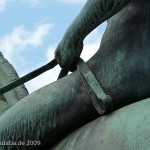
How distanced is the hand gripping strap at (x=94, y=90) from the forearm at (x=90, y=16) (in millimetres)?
130

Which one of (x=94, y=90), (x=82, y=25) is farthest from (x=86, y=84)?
(x=82, y=25)

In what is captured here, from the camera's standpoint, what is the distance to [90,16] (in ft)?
9.42

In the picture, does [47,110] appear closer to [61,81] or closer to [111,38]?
[61,81]

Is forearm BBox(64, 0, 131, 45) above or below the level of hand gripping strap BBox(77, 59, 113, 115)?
above

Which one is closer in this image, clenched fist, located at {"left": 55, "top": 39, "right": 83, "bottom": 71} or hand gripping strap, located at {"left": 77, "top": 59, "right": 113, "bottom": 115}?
hand gripping strap, located at {"left": 77, "top": 59, "right": 113, "bottom": 115}

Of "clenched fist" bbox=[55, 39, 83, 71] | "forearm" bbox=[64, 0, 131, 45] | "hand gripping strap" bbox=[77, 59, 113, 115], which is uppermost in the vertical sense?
"forearm" bbox=[64, 0, 131, 45]

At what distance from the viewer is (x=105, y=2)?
9.34 ft

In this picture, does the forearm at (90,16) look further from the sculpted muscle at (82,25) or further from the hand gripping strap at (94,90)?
the hand gripping strap at (94,90)

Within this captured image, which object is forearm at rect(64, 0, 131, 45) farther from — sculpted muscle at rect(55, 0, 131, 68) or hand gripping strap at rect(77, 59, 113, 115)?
hand gripping strap at rect(77, 59, 113, 115)

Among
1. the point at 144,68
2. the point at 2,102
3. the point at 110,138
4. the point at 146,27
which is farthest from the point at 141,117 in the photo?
the point at 2,102

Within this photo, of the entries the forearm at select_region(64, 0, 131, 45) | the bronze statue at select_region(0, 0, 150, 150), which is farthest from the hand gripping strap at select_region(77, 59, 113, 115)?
the forearm at select_region(64, 0, 131, 45)

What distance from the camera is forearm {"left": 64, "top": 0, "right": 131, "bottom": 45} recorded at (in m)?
2.86

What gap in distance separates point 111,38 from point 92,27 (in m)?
0.18

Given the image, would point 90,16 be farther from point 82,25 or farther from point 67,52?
point 67,52
